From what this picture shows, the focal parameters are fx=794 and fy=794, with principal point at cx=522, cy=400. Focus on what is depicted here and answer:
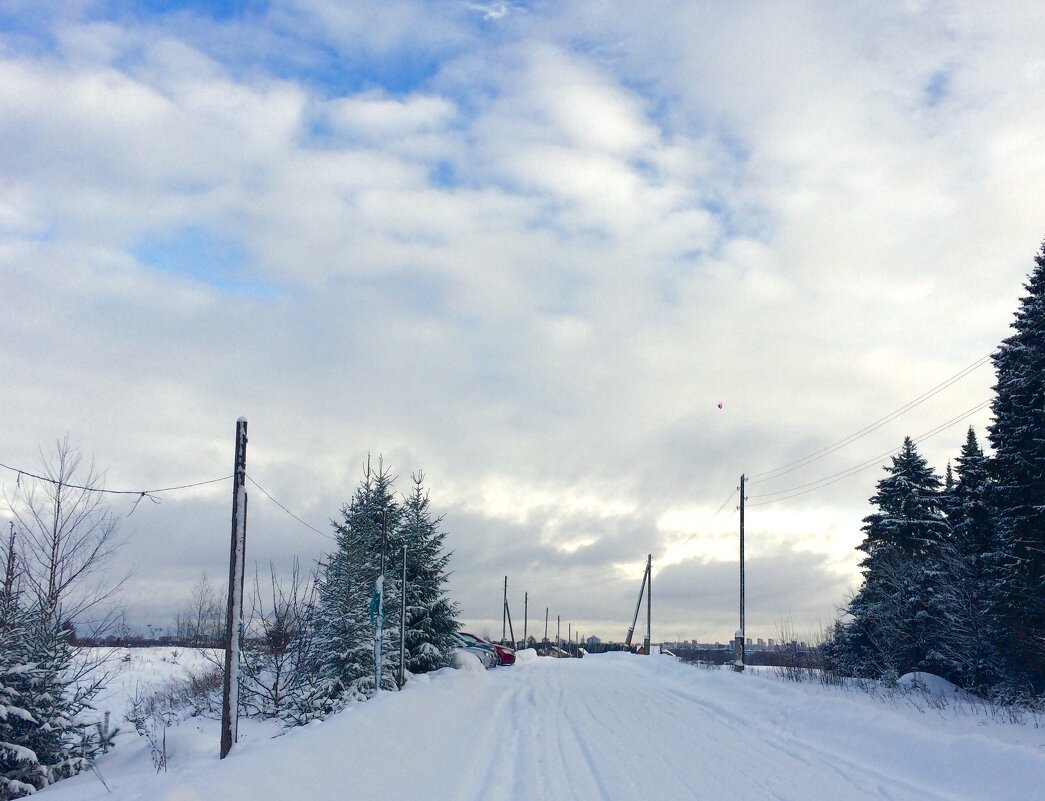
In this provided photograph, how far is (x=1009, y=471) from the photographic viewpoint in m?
Result: 22.5

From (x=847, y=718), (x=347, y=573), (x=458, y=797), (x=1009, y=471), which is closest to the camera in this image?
(x=458, y=797)

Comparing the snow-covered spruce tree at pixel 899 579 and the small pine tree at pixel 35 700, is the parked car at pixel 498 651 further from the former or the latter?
the small pine tree at pixel 35 700

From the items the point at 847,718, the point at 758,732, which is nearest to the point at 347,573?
the point at 758,732

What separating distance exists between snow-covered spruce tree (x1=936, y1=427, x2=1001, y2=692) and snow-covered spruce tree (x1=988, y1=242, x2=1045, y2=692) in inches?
29.6

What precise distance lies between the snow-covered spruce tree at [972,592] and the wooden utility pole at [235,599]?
20221 mm

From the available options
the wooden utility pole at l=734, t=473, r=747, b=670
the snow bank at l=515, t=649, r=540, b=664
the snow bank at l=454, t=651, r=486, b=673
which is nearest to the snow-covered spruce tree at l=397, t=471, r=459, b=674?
the snow bank at l=454, t=651, r=486, b=673

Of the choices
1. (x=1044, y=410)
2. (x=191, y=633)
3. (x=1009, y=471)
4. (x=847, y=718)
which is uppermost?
(x=1044, y=410)

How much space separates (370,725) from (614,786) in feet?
15.5

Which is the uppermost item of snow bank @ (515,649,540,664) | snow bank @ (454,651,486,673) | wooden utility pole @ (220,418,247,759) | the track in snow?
wooden utility pole @ (220,418,247,759)

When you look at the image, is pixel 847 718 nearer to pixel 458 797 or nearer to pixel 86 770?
pixel 458 797

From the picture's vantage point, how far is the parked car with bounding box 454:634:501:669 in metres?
38.4

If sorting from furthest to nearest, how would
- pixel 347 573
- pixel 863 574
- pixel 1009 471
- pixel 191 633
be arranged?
pixel 191 633, pixel 863 574, pixel 347 573, pixel 1009 471

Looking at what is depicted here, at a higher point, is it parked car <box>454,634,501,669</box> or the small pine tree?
the small pine tree

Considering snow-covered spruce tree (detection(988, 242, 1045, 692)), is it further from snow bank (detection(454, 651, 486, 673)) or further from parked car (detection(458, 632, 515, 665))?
parked car (detection(458, 632, 515, 665))
